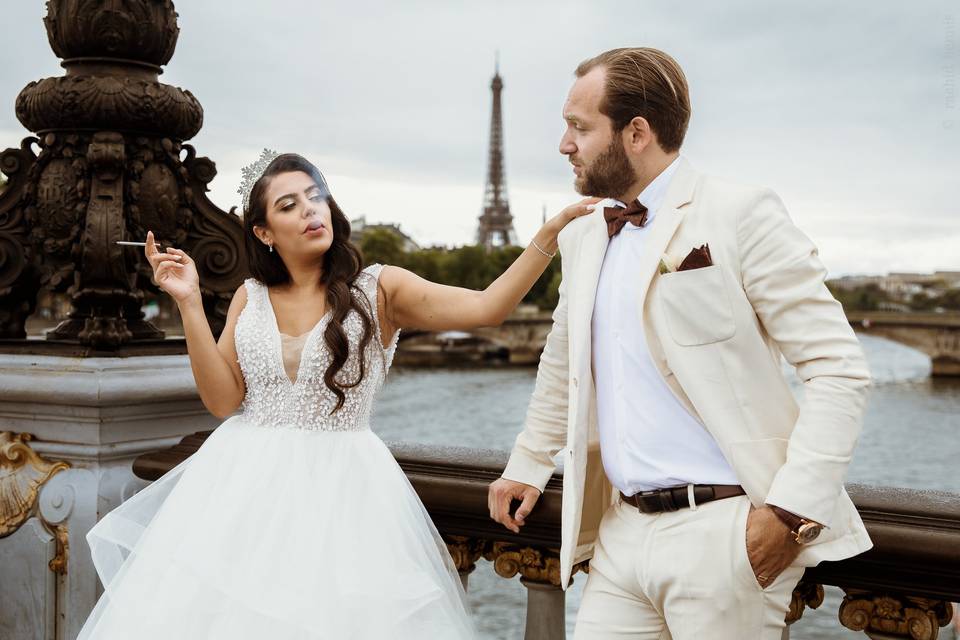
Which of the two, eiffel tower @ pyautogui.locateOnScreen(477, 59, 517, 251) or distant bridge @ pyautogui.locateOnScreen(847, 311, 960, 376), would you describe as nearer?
distant bridge @ pyautogui.locateOnScreen(847, 311, 960, 376)

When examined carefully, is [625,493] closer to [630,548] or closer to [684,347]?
[630,548]

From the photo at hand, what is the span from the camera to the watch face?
6.26 feet

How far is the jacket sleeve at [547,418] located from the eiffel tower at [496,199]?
64.0 meters

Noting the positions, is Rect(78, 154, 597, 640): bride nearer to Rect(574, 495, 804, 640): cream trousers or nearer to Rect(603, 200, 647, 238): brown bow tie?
Rect(603, 200, 647, 238): brown bow tie

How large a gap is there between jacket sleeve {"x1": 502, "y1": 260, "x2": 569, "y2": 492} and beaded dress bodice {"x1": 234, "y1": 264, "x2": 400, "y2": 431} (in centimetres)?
49

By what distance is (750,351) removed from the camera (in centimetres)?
202

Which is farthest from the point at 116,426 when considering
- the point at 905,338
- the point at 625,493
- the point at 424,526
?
the point at 905,338

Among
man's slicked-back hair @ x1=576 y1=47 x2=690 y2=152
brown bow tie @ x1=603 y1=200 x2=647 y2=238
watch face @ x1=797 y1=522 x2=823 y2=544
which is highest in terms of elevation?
→ man's slicked-back hair @ x1=576 y1=47 x2=690 y2=152

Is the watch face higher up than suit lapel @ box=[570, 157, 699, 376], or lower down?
lower down

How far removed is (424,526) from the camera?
258cm

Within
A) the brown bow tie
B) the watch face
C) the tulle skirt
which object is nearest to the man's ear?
the brown bow tie

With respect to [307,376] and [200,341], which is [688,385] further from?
[200,341]

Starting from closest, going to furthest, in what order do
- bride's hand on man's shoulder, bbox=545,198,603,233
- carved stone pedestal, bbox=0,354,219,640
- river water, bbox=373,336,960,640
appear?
bride's hand on man's shoulder, bbox=545,198,603,233
carved stone pedestal, bbox=0,354,219,640
river water, bbox=373,336,960,640

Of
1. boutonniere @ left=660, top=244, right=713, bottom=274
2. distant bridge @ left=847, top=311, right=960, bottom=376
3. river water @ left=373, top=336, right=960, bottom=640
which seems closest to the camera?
boutonniere @ left=660, top=244, right=713, bottom=274
